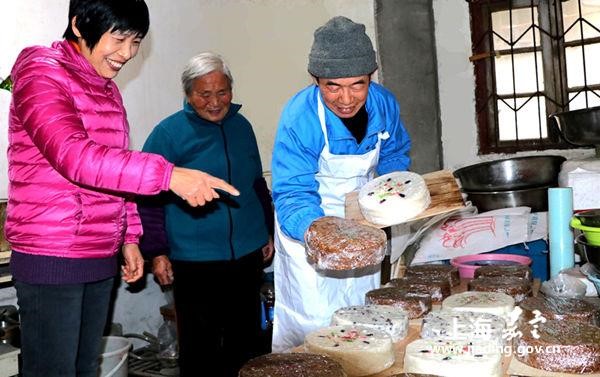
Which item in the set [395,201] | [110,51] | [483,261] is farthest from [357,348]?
[483,261]

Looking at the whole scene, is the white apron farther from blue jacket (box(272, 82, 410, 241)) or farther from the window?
the window

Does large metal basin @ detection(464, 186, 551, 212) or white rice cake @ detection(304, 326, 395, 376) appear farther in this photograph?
large metal basin @ detection(464, 186, 551, 212)

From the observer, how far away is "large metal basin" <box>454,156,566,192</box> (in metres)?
3.61

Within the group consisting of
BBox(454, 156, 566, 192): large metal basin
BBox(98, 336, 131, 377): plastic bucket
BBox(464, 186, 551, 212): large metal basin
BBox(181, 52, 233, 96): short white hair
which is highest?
BBox(181, 52, 233, 96): short white hair

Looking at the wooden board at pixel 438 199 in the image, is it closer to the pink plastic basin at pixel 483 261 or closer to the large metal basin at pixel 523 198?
the pink plastic basin at pixel 483 261

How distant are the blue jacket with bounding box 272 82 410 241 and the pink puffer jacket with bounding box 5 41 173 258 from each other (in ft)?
1.76

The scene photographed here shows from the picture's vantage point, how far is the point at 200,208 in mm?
3418

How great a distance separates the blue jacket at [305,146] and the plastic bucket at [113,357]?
1.67 m

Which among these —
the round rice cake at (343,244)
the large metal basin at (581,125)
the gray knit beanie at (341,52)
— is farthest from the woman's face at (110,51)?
the large metal basin at (581,125)

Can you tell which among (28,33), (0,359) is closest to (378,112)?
(0,359)

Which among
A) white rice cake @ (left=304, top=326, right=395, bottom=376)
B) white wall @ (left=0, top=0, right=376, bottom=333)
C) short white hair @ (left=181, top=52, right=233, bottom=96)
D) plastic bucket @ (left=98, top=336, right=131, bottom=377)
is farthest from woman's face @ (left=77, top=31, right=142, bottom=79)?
white wall @ (left=0, top=0, right=376, bottom=333)

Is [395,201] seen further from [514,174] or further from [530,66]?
[530,66]

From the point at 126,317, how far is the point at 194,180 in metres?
2.78

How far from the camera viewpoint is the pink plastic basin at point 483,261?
2928mm
